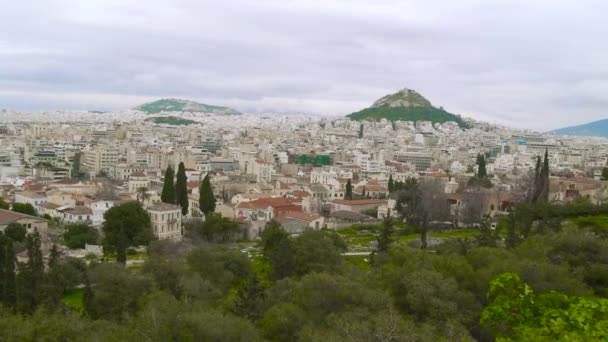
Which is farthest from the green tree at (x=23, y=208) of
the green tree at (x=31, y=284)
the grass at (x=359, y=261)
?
the grass at (x=359, y=261)

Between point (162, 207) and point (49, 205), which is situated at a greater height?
point (162, 207)

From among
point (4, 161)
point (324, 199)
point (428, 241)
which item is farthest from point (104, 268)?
point (4, 161)

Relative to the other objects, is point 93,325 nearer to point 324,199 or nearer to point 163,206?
point 163,206

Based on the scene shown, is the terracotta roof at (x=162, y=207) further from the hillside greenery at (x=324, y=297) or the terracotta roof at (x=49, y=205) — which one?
the terracotta roof at (x=49, y=205)

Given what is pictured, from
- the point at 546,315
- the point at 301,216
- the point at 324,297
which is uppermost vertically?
the point at 546,315

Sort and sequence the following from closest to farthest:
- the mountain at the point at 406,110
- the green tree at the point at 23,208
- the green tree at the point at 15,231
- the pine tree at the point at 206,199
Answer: the green tree at the point at 15,231 < the green tree at the point at 23,208 < the pine tree at the point at 206,199 < the mountain at the point at 406,110

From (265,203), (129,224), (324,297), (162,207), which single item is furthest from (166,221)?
(324,297)

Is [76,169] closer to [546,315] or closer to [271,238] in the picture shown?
[271,238]
